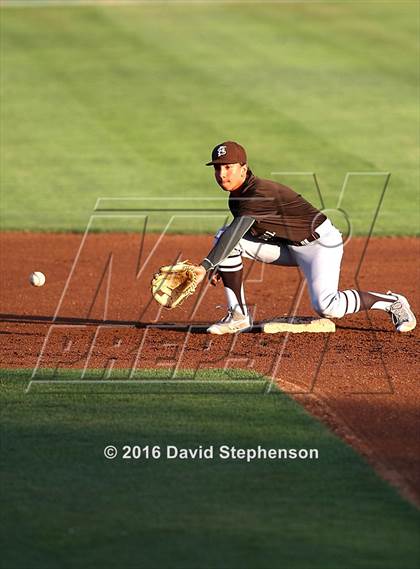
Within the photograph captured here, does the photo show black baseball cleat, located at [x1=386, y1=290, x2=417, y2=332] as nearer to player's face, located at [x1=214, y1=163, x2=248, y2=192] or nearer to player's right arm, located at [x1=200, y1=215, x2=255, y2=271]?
player's right arm, located at [x1=200, y1=215, x2=255, y2=271]

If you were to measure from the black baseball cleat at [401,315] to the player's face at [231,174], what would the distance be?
→ 1.69m

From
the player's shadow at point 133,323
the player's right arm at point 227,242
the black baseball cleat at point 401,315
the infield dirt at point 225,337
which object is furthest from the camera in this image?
the player's shadow at point 133,323

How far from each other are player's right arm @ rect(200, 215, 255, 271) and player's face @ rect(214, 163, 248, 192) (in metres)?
0.27

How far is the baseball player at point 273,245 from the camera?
9.25 metres

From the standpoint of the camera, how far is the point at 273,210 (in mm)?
9484

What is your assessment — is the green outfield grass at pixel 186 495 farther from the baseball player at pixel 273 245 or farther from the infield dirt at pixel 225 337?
the baseball player at pixel 273 245

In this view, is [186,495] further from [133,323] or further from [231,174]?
[133,323]

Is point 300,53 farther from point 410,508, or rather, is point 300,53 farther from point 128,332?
point 410,508

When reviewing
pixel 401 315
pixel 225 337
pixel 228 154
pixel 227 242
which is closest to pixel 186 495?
pixel 227 242

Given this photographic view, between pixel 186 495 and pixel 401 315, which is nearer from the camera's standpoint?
pixel 186 495

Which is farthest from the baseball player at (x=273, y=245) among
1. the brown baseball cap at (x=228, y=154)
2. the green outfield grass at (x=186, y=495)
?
the green outfield grass at (x=186, y=495)

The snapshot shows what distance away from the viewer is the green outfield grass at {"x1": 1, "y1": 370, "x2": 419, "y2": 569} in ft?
18.5

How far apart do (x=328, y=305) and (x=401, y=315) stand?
2.39 ft

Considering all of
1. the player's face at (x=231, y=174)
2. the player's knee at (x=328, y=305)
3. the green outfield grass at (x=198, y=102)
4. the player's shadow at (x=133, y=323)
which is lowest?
the player's knee at (x=328, y=305)
